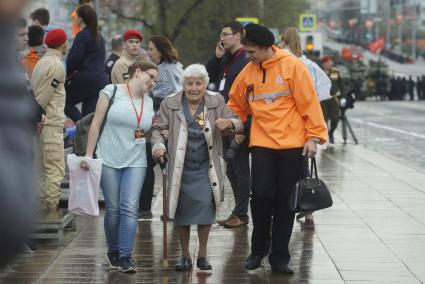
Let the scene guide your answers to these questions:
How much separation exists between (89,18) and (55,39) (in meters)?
1.30

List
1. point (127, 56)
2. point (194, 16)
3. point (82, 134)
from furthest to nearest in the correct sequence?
point (194, 16), point (127, 56), point (82, 134)

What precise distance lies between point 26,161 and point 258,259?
596cm

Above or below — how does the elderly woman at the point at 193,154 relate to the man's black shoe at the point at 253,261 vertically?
above

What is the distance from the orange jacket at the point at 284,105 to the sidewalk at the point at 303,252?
0.96m

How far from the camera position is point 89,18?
32.8 feet

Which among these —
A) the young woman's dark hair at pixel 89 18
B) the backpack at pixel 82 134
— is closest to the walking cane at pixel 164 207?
the backpack at pixel 82 134

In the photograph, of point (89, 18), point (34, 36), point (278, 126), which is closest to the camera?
point (278, 126)

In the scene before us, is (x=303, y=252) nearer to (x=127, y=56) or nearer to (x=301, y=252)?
(x=301, y=252)

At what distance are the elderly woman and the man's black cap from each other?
0.43 meters

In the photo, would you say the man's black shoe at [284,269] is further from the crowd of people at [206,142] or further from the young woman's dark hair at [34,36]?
the young woman's dark hair at [34,36]

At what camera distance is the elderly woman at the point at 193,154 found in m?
7.52

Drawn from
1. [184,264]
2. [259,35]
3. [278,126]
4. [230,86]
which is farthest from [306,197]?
[230,86]

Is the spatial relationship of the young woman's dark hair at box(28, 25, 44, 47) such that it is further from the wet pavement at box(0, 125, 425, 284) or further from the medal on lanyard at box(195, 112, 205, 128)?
the medal on lanyard at box(195, 112, 205, 128)

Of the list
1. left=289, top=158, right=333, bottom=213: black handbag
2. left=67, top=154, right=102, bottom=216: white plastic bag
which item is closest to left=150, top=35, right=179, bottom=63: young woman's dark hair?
left=67, top=154, right=102, bottom=216: white plastic bag
